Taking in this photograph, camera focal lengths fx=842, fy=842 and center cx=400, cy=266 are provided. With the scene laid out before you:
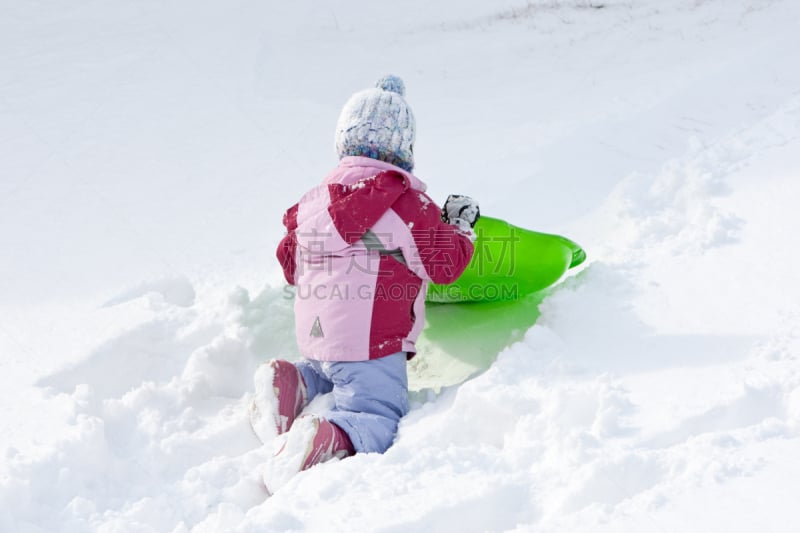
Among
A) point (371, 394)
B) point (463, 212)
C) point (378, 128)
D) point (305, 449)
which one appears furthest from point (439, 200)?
point (305, 449)

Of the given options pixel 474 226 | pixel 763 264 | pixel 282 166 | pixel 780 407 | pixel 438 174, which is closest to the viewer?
pixel 780 407

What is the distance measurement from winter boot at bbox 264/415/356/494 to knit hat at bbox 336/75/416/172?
2.54 ft

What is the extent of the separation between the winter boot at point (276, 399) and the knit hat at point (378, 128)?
0.65 m

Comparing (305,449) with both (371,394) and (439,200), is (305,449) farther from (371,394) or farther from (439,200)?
(439,200)

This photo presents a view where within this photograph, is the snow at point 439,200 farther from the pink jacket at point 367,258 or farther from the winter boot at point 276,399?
the pink jacket at point 367,258

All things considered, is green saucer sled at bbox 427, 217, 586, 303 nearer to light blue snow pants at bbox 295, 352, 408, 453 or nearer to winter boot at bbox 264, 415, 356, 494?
light blue snow pants at bbox 295, 352, 408, 453

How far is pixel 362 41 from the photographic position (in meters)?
5.05

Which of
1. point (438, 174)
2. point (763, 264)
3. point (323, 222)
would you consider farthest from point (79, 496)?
point (438, 174)

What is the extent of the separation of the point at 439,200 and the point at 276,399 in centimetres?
134

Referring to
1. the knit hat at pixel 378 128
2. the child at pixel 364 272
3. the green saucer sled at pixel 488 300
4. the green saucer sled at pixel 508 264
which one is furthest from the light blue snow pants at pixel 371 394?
the knit hat at pixel 378 128

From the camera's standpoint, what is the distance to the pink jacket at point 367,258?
90.0 inches

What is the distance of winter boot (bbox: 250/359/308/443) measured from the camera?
2.26 m

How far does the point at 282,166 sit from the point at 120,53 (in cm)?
175

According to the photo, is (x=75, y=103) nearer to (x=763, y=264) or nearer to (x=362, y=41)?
(x=362, y=41)
